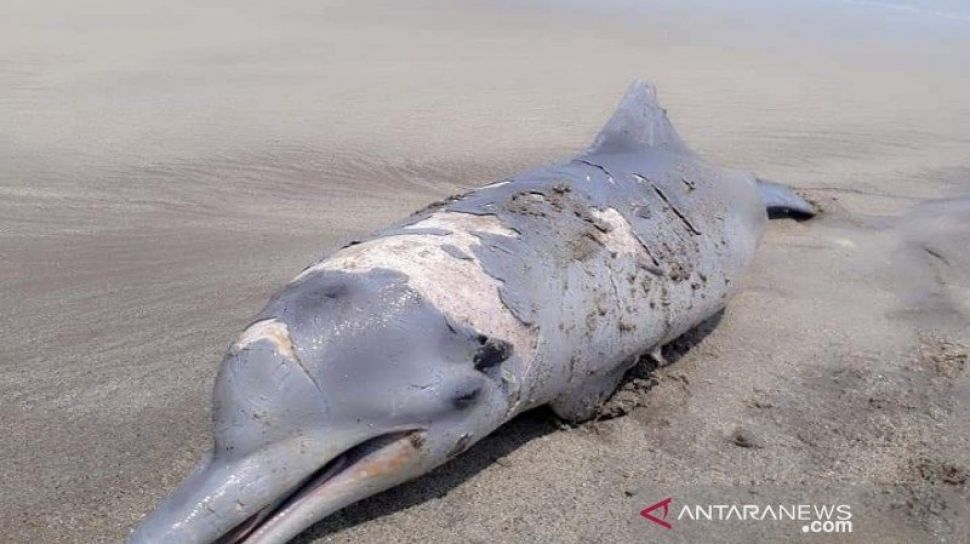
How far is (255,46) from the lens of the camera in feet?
33.8

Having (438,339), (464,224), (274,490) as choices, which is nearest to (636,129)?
(464,224)

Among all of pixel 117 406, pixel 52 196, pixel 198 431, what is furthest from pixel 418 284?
pixel 52 196

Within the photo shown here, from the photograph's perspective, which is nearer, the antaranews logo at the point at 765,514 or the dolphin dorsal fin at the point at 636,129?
the antaranews logo at the point at 765,514

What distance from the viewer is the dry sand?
323 centimetres

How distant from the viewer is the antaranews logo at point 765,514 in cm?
315

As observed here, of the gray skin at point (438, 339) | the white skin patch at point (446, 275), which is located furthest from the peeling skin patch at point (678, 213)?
the white skin patch at point (446, 275)

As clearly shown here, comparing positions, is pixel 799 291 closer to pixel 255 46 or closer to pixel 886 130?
pixel 886 130

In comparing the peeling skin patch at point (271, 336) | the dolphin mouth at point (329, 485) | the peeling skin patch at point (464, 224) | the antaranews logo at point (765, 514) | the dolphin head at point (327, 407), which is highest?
the peeling skin patch at point (464, 224)

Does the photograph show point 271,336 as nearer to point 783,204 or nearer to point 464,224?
point 464,224

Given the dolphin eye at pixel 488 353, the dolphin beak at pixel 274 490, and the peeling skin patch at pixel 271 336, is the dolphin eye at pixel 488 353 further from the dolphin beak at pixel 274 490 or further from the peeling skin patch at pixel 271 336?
the peeling skin patch at pixel 271 336

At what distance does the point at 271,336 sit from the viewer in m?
2.84

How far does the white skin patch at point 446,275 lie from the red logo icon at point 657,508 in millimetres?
672

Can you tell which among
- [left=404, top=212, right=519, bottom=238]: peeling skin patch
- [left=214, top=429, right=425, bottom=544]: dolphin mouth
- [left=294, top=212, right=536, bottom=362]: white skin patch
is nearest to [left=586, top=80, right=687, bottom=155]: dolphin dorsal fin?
[left=404, top=212, right=519, bottom=238]: peeling skin patch

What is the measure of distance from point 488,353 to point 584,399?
63cm
